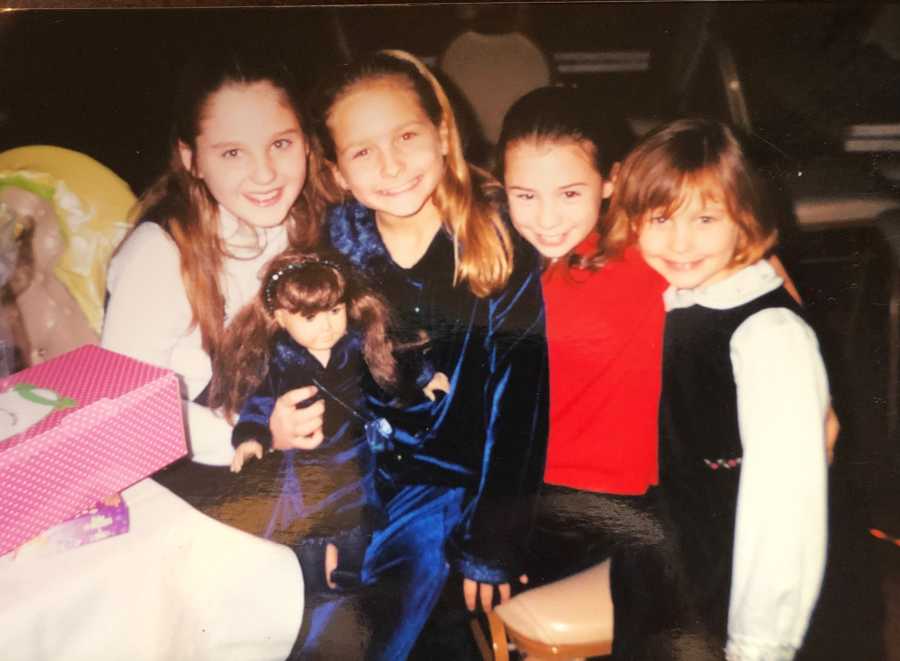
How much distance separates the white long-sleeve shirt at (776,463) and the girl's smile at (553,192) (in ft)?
0.56

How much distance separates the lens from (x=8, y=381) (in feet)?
3.55

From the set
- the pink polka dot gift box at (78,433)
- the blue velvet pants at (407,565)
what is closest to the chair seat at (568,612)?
the blue velvet pants at (407,565)

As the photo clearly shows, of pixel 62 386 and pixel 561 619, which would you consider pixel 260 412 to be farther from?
pixel 561 619

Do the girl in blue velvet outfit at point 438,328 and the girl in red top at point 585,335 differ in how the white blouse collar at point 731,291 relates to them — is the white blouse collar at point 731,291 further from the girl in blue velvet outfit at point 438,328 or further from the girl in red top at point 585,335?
the girl in blue velvet outfit at point 438,328

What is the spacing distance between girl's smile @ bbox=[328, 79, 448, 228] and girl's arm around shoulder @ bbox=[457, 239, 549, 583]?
0.17m

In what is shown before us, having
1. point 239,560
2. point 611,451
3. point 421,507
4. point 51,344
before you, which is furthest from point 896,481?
point 51,344

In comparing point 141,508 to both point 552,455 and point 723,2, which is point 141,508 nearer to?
point 552,455

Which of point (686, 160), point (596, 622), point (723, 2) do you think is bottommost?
point (596, 622)

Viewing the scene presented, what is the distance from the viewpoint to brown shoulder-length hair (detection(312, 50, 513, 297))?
106 cm

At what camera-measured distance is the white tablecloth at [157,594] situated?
971mm

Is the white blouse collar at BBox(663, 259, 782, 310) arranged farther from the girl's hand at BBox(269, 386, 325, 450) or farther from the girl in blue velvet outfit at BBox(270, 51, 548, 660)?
the girl's hand at BBox(269, 386, 325, 450)

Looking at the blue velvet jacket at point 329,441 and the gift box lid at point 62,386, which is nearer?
the gift box lid at point 62,386

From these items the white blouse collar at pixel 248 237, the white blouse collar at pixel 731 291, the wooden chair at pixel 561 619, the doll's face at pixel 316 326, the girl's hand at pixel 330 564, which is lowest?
the wooden chair at pixel 561 619

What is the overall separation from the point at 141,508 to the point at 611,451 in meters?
0.70
